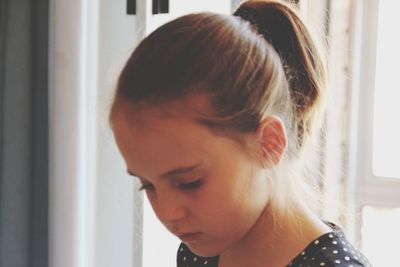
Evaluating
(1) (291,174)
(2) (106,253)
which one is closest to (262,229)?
(1) (291,174)

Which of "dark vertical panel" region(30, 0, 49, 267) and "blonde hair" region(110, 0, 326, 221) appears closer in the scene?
"blonde hair" region(110, 0, 326, 221)

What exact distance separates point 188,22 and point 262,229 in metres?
0.30

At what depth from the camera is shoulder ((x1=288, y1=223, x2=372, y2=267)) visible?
739mm

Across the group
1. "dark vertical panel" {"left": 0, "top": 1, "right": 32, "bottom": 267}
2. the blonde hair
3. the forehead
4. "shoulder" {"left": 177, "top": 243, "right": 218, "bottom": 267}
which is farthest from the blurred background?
the forehead

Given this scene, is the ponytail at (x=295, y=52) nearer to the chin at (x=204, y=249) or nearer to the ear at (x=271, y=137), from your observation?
the ear at (x=271, y=137)

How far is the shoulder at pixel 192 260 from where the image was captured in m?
0.94

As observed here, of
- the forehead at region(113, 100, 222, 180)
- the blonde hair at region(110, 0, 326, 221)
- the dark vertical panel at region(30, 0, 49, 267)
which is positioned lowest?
the dark vertical panel at region(30, 0, 49, 267)

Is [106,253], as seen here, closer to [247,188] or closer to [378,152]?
[378,152]

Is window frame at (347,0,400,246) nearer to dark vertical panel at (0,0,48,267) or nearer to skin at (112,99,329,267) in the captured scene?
dark vertical panel at (0,0,48,267)

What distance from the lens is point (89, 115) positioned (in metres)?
1.84

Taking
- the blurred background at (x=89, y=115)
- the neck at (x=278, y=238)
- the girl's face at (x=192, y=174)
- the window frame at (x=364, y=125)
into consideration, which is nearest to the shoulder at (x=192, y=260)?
the neck at (x=278, y=238)

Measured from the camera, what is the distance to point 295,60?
809mm

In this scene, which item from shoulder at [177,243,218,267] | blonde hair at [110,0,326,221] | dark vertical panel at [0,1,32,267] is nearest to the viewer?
blonde hair at [110,0,326,221]

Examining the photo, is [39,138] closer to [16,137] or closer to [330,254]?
[16,137]
